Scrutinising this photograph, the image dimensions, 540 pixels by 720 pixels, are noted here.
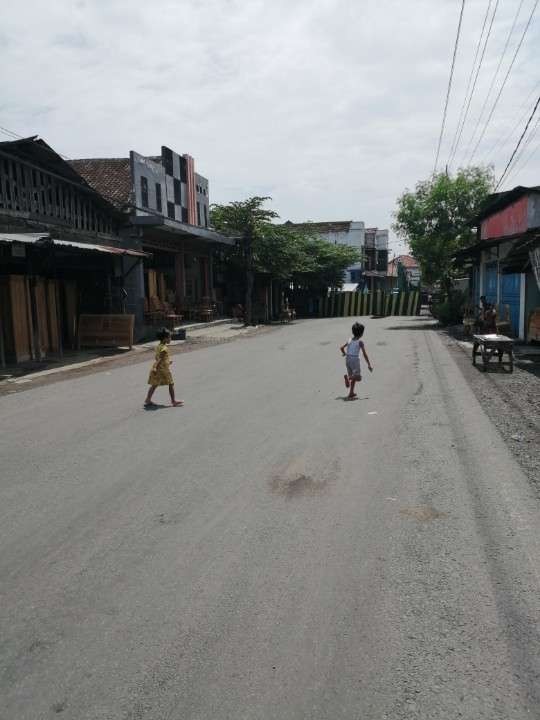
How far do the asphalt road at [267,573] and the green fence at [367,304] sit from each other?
38.0 meters

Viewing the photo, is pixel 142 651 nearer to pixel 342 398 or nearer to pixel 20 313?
pixel 342 398

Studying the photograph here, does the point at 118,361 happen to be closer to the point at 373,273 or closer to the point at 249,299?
the point at 249,299

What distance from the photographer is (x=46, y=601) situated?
3.77m

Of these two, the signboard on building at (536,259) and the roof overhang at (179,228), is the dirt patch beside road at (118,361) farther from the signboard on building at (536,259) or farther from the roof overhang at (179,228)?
the signboard on building at (536,259)

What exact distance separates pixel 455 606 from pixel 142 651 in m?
1.83

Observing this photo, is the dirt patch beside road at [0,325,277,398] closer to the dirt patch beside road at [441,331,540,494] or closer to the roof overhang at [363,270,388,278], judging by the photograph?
the dirt patch beside road at [441,331,540,494]

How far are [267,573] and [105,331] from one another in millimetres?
17581

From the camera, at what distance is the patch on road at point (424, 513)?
5027 millimetres

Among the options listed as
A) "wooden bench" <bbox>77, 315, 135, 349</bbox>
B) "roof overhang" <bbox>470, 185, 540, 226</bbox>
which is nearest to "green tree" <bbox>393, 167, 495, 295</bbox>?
A: "roof overhang" <bbox>470, 185, 540, 226</bbox>

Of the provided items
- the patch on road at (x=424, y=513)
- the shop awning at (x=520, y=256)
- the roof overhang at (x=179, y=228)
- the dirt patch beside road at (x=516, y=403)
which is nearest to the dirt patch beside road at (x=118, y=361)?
the roof overhang at (x=179, y=228)

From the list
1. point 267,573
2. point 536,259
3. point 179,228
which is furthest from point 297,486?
point 179,228

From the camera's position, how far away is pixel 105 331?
20.6 metres

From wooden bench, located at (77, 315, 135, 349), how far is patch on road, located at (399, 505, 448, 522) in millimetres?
16493

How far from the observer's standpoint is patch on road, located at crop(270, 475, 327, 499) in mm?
5691
